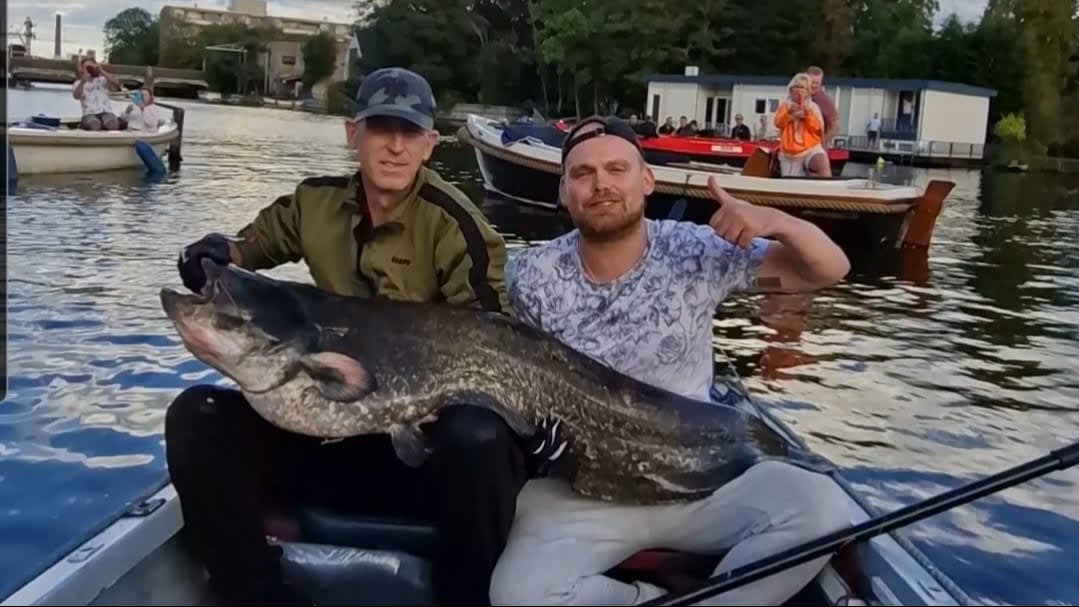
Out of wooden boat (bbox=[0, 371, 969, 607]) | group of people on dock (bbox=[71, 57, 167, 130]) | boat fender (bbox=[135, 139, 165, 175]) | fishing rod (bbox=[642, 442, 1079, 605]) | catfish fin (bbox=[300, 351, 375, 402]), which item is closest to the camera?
fishing rod (bbox=[642, 442, 1079, 605])

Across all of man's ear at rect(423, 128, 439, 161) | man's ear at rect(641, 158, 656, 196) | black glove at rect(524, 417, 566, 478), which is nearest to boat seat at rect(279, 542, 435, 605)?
black glove at rect(524, 417, 566, 478)

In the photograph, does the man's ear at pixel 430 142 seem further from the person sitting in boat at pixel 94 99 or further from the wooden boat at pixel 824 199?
the person sitting in boat at pixel 94 99

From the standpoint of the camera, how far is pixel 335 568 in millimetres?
3770

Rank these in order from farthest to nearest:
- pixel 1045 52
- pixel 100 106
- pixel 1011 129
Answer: pixel 1045 52, pixel 1011 129, pixel 100 106

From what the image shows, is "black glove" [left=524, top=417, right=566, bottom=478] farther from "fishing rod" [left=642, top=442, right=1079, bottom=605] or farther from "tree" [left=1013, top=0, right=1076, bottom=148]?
"tree" [left=1013, top=0, right=1076, bottom=148]

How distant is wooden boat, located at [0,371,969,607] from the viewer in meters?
3.29

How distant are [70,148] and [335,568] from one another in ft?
63.4

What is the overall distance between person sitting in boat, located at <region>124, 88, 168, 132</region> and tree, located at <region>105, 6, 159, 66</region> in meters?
127

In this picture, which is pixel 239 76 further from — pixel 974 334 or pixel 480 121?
pixel 974 334

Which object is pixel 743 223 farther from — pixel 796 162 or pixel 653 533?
pixel 796 162

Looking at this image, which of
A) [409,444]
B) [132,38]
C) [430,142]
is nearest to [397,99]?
[430,142]

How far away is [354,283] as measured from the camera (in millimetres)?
3965

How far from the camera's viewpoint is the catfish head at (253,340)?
338 centimetres

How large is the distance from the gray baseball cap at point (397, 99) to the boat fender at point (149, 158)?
20.2 m
